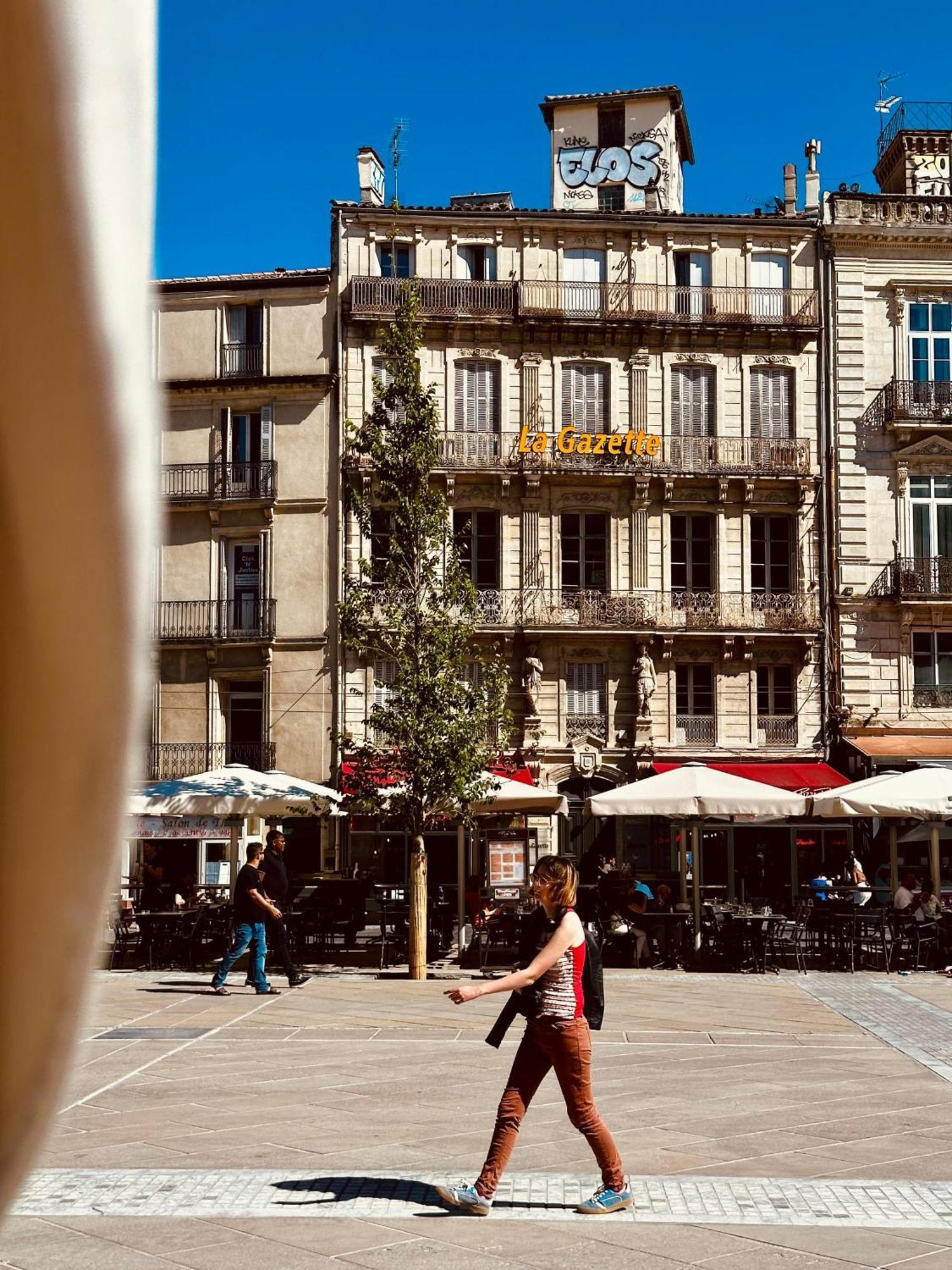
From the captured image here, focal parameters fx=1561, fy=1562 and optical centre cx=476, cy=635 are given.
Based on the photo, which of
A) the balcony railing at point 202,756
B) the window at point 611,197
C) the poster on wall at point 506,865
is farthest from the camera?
the window at point 611,197

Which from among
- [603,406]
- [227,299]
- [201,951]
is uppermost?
[227,299]

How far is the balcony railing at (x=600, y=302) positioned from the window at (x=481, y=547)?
16.0ft

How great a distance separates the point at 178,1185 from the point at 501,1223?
1.73 metres

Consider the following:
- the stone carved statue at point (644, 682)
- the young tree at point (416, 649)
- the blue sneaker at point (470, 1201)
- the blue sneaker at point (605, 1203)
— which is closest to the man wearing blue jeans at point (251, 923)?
the young tree at point (416, 649)

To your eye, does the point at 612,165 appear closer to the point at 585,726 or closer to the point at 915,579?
the point at 915,579

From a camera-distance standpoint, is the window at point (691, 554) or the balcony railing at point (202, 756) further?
the window at point (691, 554)

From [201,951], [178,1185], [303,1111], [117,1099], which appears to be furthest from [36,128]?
[201,951]

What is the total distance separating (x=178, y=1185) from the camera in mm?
7910

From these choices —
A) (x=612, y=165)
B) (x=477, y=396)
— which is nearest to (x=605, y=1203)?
(x=477, y=396)

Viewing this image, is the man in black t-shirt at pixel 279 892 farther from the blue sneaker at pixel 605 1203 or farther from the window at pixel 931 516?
the window at pixel 931 516

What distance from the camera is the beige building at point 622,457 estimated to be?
120 ft

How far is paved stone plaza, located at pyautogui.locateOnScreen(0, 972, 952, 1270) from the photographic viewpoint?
6828 mm

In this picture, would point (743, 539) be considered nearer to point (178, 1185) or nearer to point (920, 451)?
point (920, 451)

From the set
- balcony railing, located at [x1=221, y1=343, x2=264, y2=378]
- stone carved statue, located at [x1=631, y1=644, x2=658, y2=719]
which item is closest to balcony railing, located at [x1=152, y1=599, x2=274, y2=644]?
balcony railing, located at [x1=221, y1=343, x2=264, y2=378]
